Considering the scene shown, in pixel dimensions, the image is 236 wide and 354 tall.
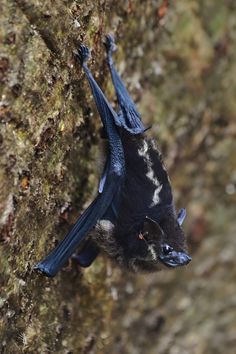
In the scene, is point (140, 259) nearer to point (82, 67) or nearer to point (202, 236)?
point (82, 67)

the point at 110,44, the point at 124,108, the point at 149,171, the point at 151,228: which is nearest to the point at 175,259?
the point at 151,228

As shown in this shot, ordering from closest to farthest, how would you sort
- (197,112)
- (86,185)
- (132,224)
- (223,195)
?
(132,224) → (86,185) → (197,112) → (223,195)

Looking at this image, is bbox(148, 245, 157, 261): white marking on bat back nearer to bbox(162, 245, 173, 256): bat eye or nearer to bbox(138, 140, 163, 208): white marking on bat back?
bbox(162, 245, 173, 256): bat eye

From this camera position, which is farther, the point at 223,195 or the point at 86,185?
the point at 223,195

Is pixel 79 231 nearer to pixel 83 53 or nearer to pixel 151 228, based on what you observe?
pixel 151 228

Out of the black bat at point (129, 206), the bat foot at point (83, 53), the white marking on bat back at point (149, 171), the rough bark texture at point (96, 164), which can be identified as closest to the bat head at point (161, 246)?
the black bat at point (129, 206)

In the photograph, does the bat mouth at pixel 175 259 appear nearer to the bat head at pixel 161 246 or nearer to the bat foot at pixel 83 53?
the bat head at pixel 161 246

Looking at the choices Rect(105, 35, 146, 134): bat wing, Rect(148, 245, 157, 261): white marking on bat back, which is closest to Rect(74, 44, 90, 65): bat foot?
Rect(105, 35, 146, 134): bat wing

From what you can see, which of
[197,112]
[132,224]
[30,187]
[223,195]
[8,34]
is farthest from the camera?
[223,195]

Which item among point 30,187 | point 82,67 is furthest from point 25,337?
point 82,67
